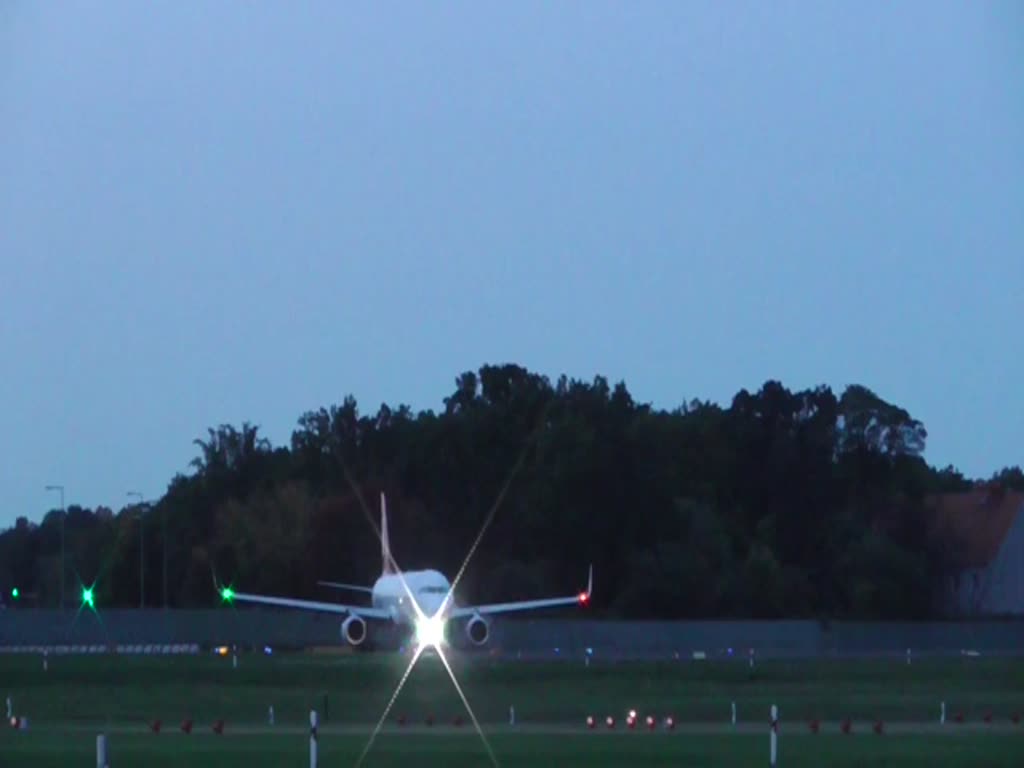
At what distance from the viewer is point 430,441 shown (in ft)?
346

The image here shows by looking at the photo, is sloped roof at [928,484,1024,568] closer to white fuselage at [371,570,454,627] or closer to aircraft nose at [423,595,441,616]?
white fuselage at [371,570,454,627]

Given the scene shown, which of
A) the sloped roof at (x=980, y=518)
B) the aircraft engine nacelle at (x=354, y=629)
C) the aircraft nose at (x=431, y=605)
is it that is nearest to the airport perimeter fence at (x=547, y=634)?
the aircraft engine nacelle at (x=354, y=629)

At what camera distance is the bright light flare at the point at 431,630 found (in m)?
69.3

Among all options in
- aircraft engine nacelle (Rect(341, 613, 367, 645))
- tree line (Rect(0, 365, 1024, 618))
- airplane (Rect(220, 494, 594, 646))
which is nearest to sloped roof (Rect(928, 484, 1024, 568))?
tree line (Rect(0, 365, 1024, 618))

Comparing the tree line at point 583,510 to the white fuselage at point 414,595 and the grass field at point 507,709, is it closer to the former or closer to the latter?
the white fuselage at point 414,595

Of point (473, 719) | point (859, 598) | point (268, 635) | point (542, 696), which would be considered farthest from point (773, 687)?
point (859, 598)

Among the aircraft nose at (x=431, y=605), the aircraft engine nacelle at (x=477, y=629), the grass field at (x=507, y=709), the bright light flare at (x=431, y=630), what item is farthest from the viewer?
the aircraft engine nacelle at (x=477, y=629)

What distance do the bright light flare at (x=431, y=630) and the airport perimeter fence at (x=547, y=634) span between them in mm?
9905

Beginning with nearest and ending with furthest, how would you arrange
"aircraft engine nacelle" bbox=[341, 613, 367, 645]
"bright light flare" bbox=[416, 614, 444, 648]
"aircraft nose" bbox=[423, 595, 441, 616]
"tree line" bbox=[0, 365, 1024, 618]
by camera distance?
"bright light flare" bbox=[416, 614, 444, 648], "aircraft nose" bbox=[423, 595, 441, 616], "aircraft engine nacelle" bbox=[341, 613, 367, 645], "tree line" bbox=[0, 365, 1024, 618]

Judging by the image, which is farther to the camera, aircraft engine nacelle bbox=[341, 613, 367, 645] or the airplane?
aircraft engine nacelle bbox=[341, 613, 367, 645]

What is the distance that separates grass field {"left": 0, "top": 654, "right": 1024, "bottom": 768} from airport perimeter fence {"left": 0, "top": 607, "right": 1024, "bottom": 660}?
39.7 feet

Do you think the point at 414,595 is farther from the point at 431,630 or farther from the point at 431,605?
the point at 431,630

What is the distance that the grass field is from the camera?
30094 millimetres

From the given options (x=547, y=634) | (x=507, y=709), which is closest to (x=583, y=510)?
(x=547, y=634)
